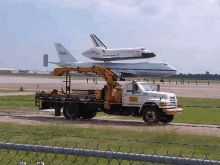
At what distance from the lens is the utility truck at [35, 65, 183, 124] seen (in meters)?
16.7

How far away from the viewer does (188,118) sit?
19062 mm

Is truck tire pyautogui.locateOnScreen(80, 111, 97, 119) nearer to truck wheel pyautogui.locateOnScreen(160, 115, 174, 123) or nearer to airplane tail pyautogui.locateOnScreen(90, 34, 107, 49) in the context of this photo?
truck wheel pyautogui.locateOnScreen(160, 115, 174, 123)

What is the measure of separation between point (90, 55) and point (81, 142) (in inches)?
3680

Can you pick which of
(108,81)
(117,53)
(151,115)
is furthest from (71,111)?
(117,53)

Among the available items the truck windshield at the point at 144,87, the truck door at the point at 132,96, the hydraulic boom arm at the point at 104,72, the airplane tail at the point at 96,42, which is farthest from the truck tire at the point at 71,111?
the airplane tail at the point at 96,42

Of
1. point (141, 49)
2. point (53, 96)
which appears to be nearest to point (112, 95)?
point (53, 96)

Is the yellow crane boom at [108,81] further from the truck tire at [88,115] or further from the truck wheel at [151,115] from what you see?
the truck wheel at [151,115]

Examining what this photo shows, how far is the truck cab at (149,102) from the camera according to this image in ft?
54.2

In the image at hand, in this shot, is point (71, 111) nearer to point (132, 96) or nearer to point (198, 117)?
point (132, 96)

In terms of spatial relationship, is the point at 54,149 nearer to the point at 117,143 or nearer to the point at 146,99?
the point at 117,143

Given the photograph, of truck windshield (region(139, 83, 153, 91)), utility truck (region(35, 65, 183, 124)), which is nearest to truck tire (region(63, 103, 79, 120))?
utility truck (region(35, 65, 183, 124))

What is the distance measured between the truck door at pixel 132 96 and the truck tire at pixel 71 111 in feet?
8.52

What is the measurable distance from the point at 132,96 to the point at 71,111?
3437 millimetres

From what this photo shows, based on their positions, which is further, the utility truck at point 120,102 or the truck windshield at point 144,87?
the truck windshield at point 144,87
